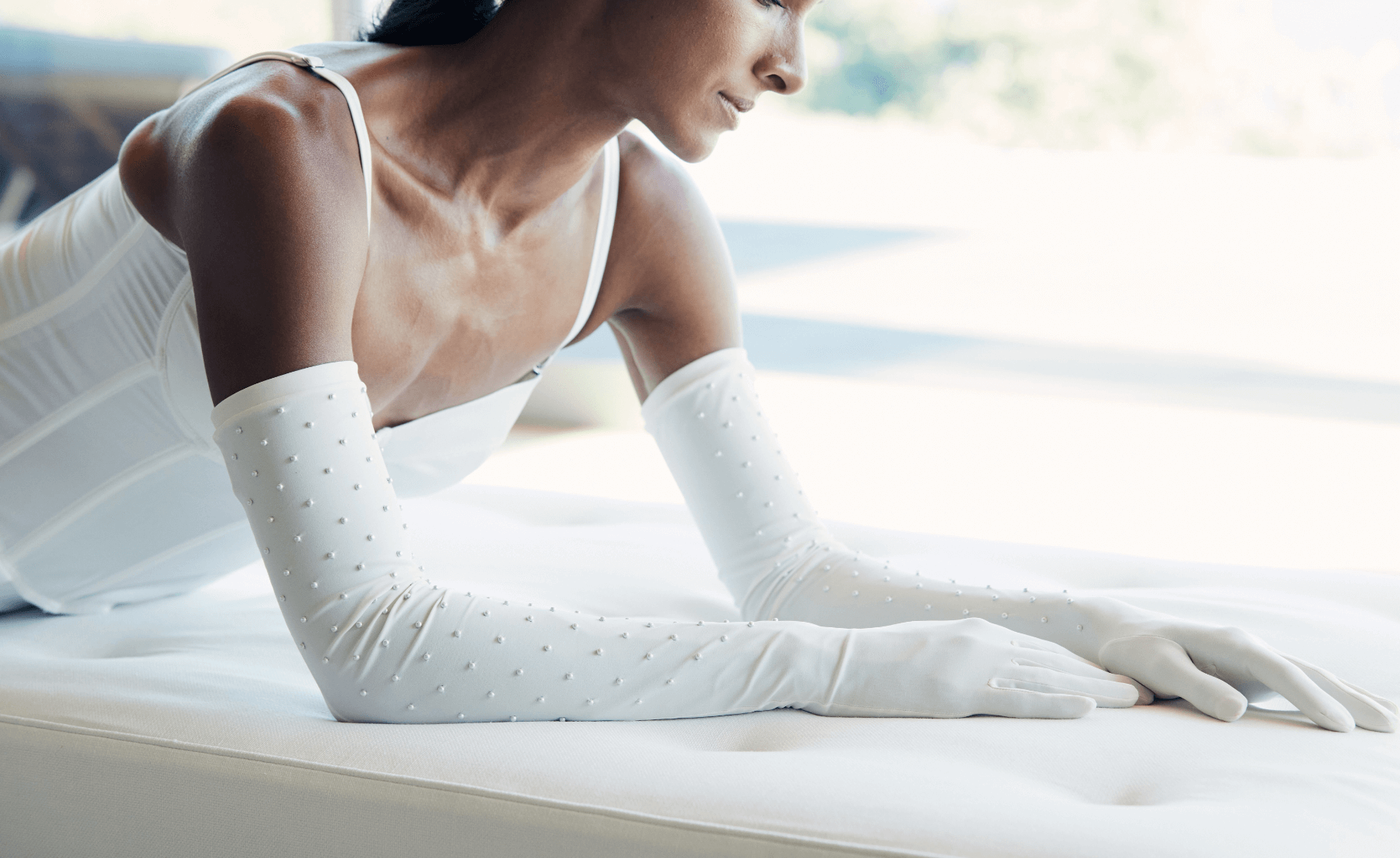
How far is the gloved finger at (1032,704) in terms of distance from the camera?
1.00m

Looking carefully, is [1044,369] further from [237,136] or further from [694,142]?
[237,136]

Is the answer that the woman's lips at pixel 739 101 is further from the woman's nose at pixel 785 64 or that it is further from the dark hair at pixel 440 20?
the dark hair at pixel 440 20

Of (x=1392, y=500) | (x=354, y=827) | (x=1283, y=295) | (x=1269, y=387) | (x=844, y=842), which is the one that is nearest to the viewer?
(x=844, y=842)

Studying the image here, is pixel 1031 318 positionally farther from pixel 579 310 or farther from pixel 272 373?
pixel 272 373

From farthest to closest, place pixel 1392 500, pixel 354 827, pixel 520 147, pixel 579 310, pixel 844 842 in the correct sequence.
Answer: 1. pixel 1392 500
2. pixel 579 310
3. pixel 520 147
4. pixel 354 827
5. pixel 844 842

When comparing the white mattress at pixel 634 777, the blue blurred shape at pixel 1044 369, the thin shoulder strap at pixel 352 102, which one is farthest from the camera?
the blue blurred shape at pixel 1044 369

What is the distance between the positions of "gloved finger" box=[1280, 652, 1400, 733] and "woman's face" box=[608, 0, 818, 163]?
27.7 inches

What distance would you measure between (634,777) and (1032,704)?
0.36 metres

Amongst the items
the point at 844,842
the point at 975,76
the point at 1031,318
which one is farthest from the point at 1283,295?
the point at 844,842

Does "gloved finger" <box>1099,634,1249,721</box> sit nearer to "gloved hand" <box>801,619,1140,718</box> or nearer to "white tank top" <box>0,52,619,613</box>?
"gloved hand" <box>801,619,1140,718</box>

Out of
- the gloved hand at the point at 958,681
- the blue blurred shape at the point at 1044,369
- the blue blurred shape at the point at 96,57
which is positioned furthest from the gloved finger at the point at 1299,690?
the blue blurred shape at the point at 96,57

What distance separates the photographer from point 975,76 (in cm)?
559

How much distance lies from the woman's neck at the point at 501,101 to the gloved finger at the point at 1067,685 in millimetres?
645

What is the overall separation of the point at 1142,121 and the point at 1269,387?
1.71 m
